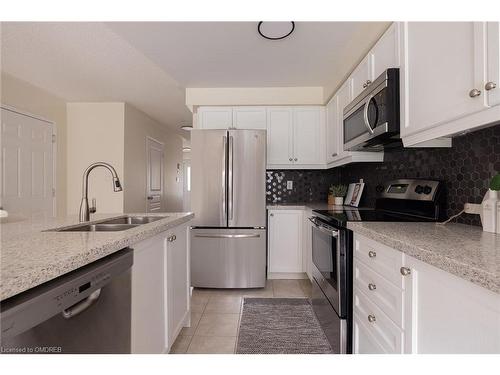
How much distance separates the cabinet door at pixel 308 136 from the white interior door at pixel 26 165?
3.21m

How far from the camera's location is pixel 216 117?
3385 mm

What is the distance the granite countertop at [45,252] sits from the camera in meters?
0.61

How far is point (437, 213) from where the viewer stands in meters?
1.55

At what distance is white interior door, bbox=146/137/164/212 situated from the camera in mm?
5290

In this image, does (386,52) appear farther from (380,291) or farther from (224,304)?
(224,304)

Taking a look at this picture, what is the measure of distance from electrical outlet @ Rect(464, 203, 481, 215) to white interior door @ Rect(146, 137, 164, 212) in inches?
195

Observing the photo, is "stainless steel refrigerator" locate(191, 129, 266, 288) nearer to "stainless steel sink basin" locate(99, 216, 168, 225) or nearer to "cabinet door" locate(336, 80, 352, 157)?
"cabinet door" locate(336, 80, 352, 157)

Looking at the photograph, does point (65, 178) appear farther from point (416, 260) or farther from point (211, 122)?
point (416, 260)

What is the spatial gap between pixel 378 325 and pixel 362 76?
1748 mm

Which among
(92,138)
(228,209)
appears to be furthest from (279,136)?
(92,138)

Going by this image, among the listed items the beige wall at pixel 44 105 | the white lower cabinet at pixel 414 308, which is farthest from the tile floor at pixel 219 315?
the beige wall at pixel 44 105

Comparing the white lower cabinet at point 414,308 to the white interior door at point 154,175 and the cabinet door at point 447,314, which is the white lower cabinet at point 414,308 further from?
the white interior door at point 154,175

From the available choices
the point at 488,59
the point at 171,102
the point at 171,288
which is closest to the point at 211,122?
the point at 171,102

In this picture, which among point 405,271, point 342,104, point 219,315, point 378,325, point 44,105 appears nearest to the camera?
point 405,271
